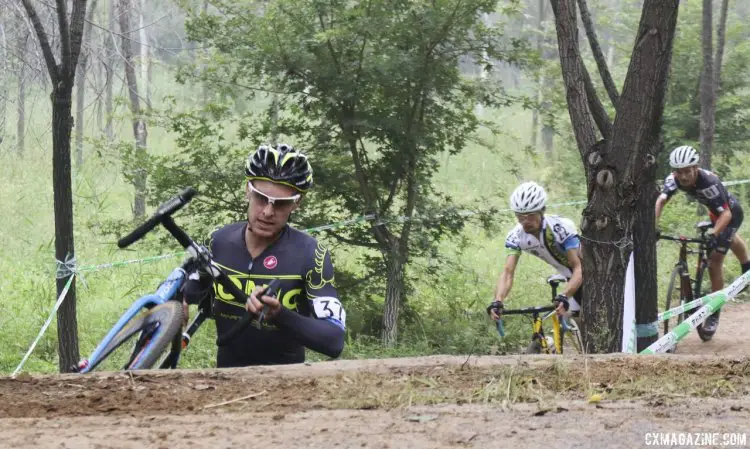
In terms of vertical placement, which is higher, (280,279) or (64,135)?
(64,135)

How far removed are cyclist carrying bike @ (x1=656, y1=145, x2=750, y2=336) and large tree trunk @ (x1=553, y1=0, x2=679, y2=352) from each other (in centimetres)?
302

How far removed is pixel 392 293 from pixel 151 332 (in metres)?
6.33

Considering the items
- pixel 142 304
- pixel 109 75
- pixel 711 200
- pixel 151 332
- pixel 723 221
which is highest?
pixel 109 75

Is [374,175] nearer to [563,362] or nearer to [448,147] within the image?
[448,147]

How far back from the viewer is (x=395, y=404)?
4039 mm

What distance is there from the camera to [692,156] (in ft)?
34.5

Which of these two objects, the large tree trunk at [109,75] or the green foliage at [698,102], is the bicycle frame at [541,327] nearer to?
the large tree trunk at [109,75]

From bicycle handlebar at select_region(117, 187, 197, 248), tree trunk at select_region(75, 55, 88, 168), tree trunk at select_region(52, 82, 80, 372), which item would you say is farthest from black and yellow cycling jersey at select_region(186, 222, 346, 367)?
tree trunk at select_region(75, 55, 88, 168)

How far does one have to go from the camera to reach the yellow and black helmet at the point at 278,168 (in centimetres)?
496

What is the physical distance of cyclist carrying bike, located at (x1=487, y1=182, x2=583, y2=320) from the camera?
27.6 feet

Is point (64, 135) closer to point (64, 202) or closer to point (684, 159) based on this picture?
point (64, 202)

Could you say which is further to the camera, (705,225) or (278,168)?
(705,225)

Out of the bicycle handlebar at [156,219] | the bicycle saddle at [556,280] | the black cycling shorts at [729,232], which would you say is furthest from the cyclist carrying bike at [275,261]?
the black cycling shorts at [729,232]

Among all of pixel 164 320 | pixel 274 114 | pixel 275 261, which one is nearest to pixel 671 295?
pixel 274 114
